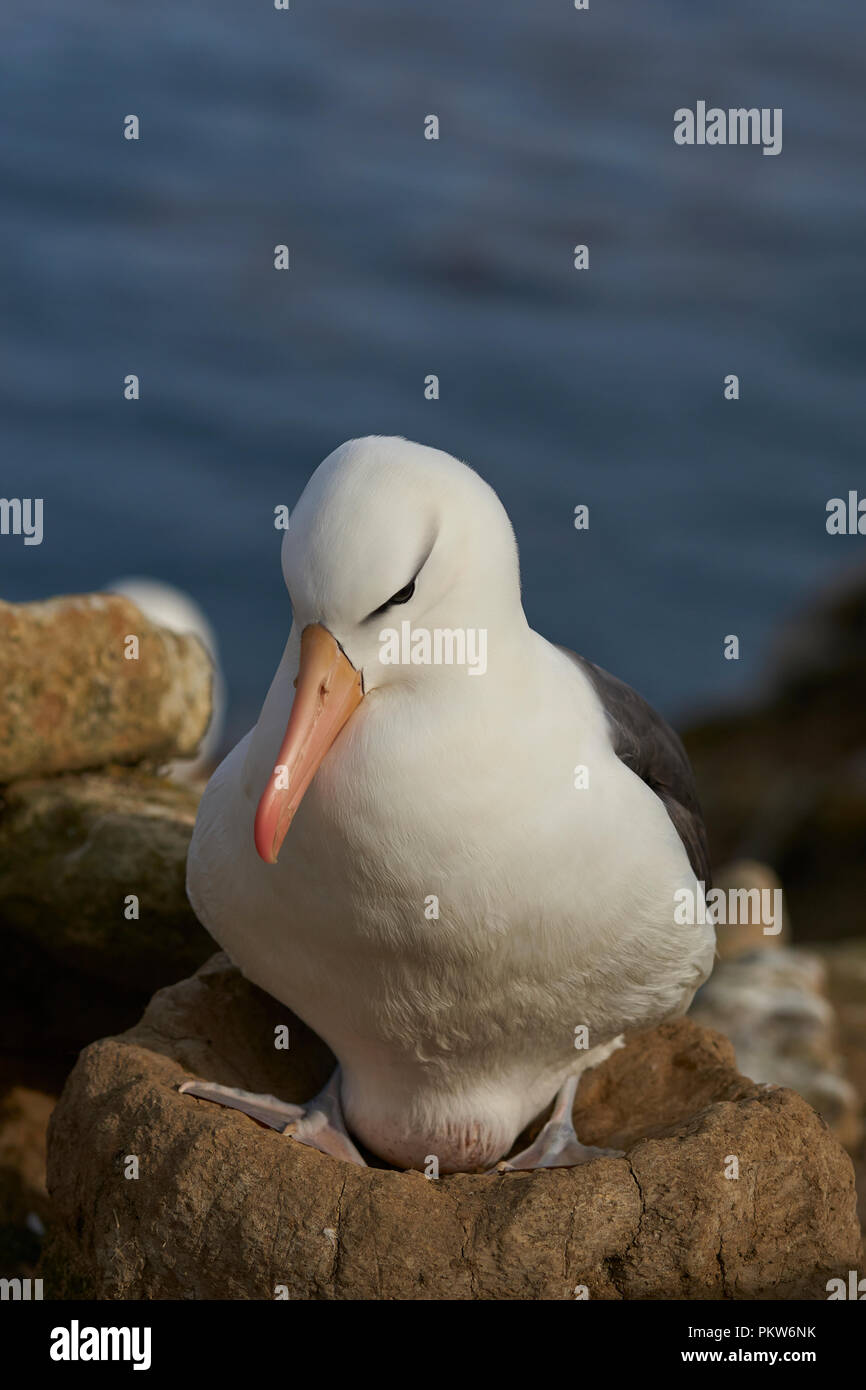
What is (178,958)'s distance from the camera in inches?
239

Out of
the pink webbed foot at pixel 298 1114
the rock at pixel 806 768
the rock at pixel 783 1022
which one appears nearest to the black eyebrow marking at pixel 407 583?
the pink webbed foot at pixel 298 1114

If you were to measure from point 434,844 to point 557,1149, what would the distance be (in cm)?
136

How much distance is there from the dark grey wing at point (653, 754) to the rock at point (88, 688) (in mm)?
2011

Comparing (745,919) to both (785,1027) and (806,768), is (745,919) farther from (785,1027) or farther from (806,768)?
(806,768)

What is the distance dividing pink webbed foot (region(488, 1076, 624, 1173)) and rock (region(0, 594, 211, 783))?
2336mm

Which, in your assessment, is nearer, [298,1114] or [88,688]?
[298,1114]

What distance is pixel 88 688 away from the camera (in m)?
6.33

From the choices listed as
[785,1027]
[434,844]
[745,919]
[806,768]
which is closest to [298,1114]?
[434,844]

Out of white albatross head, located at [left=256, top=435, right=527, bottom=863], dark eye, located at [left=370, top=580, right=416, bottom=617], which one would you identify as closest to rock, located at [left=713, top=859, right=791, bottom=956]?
white albatross head, located at [left=256, top=435, right=527, bottom=863]

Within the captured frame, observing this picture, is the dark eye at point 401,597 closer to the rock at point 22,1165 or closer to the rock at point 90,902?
the rock at point 90,902

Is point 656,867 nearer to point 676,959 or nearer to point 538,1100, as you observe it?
point 676,959

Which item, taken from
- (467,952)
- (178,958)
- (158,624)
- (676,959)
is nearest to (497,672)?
(467,952)

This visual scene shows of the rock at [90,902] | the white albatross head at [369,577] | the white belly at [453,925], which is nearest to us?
the white albatross head at [369,577]

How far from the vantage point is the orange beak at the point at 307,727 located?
3953 mm
